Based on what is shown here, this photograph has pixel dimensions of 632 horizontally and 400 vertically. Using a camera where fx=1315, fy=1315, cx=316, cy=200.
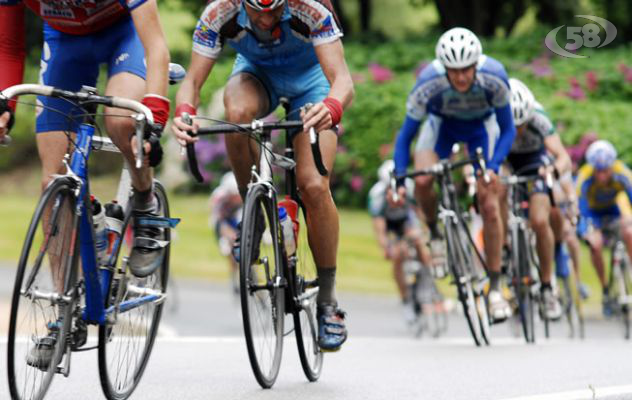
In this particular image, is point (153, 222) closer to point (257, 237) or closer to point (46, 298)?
point (257, 237)

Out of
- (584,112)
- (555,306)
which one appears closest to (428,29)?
(584,112)

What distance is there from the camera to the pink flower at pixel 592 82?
2627 cm

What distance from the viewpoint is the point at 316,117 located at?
607 centimetres

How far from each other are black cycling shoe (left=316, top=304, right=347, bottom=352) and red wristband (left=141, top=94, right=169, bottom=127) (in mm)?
1862

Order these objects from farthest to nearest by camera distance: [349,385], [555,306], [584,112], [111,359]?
[584,112], [555,306], [349,385], [111,359]

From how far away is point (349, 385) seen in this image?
271 inches

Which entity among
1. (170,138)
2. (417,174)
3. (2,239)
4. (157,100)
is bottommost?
(2,239)

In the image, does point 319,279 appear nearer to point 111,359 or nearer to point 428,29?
point 111,359

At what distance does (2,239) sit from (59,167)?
78.5 feet

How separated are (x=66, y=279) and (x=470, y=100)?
5704 millimetres

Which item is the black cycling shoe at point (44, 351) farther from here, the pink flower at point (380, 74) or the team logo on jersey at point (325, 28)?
the pink flower at point (380, 74)

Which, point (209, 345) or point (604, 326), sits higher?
point (209, 345)

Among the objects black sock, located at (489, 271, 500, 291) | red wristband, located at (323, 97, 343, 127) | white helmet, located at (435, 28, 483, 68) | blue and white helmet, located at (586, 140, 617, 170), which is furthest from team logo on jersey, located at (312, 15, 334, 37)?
blue and white helmet, located at (586, 140, 617, 170)

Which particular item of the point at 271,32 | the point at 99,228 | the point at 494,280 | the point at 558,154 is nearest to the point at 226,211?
the point at 558,154
